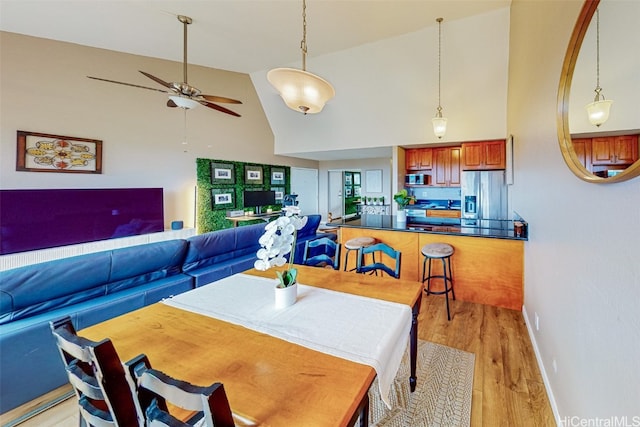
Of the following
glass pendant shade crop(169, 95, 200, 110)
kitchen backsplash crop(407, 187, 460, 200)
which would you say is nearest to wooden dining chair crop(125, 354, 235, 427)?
glass pendant shade crop(169, 95, 200, 110)

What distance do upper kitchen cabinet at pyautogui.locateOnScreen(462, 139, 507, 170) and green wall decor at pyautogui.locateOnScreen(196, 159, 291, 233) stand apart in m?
4.67

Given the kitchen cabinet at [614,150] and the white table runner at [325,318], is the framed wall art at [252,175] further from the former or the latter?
the kitchen cabinet at [614,150]

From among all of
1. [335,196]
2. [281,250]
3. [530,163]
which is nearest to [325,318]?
[281,250]

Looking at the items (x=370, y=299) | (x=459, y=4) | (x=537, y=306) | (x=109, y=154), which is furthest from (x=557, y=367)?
(x=109, y=154)

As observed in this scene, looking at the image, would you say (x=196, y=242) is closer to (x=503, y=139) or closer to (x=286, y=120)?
(x=286, y=120)

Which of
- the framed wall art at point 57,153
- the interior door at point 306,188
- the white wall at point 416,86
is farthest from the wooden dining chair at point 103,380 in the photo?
the interior door at point 306,188

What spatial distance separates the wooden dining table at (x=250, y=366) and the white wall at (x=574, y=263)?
715mm

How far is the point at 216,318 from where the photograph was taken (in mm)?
1334

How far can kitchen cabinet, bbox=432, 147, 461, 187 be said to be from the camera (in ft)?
18.0

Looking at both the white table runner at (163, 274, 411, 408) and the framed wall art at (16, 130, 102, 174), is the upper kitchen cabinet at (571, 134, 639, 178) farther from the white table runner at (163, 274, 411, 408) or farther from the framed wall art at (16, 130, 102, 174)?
the framed wall art at (16, 130, 102, 174)

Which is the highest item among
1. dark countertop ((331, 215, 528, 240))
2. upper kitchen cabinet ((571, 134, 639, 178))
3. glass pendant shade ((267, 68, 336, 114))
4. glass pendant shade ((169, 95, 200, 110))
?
glass pendant shade ((169, 95, 200, 110))

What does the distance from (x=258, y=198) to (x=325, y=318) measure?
6.18m

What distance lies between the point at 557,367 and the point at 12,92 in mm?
6127

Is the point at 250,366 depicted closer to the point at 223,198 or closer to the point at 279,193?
the point at 223,198
